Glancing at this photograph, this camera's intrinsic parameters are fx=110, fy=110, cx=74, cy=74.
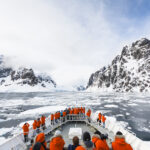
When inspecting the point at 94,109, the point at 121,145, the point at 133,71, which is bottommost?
the point at 94,109

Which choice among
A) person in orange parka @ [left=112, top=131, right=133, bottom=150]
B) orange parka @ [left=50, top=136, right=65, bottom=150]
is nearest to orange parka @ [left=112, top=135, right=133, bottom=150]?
person in orange parka @ [left=112, top=131, right=133, bottom=150]

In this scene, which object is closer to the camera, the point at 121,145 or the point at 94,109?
the point at 121,145

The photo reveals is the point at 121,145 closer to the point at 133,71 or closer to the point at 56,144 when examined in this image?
the point at 56,144

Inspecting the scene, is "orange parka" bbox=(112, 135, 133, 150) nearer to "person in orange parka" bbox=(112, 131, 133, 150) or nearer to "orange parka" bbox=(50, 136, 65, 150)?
"person in orange parka" bbox=(112, 131, 133, 150)

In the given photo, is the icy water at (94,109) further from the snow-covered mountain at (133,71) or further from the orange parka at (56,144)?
the snow-covered mountain at (133,71)

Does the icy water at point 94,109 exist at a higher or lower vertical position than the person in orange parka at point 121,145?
lower

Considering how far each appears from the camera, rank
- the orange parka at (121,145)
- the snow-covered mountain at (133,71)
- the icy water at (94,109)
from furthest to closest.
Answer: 1. the snow-covered mountain at (133,71)
2. the icy water at (94,109)
3. the orange parka at (121,145)

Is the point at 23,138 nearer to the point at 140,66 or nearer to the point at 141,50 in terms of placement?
the point at 140,66

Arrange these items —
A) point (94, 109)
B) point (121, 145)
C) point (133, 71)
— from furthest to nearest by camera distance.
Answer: point (133, 71) < point (94, 109) < point (121, 145)

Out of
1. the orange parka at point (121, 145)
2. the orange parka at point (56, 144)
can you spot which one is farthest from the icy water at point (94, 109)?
the orange parka at point (56, 144)

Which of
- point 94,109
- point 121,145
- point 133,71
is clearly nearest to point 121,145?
point 121,145

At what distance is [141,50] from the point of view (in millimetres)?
133625

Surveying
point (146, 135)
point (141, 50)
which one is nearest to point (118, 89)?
point (141, 50)

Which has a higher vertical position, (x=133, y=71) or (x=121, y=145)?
(x=133, y=71)
